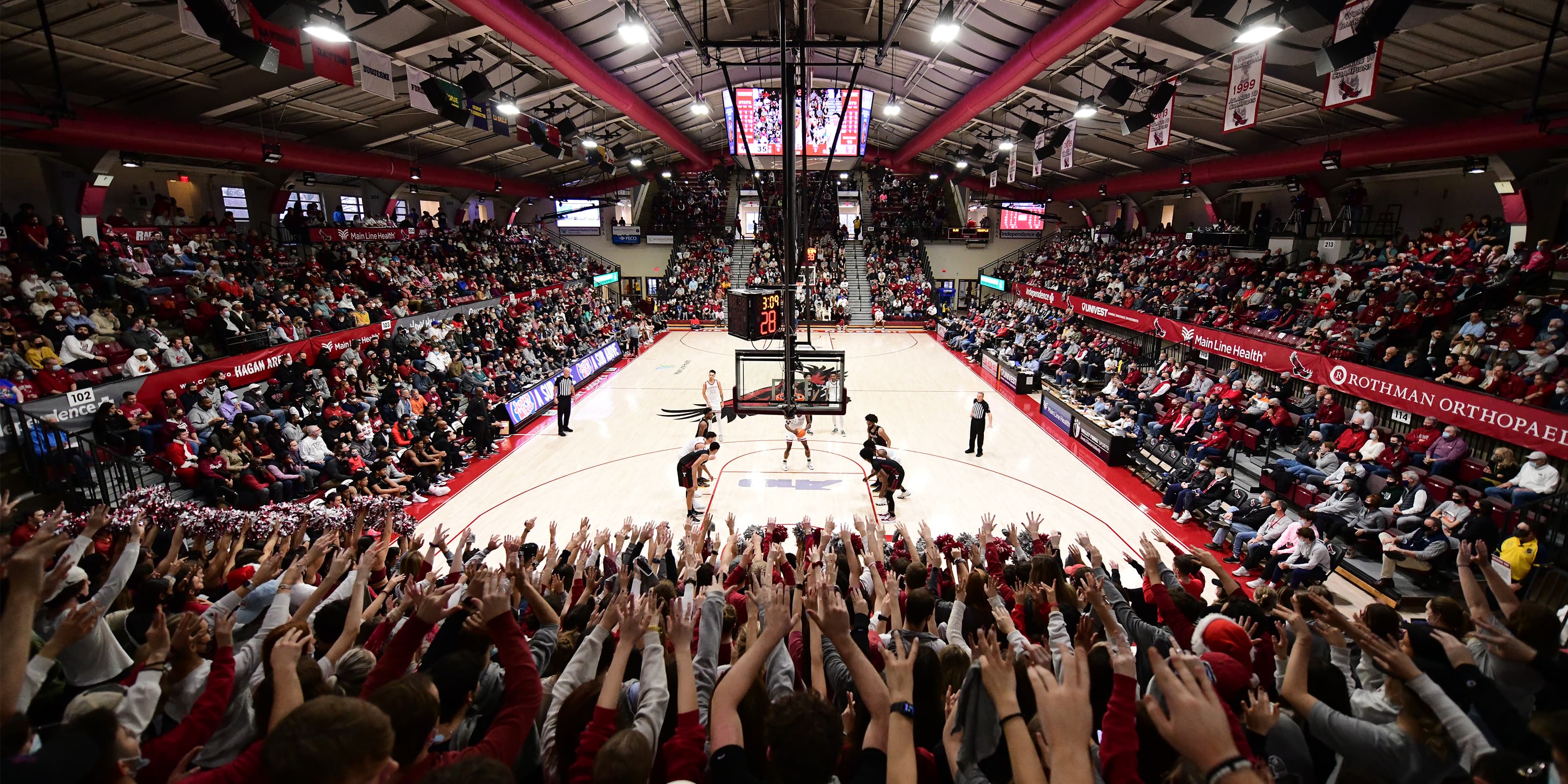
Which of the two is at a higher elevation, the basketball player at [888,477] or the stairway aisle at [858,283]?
the stairway aisle at [858,283]

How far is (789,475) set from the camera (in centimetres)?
1220

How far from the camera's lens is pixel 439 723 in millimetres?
2514

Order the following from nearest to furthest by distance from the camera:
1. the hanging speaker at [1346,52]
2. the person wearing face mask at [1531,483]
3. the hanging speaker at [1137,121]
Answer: the hanging speaker at [1346,52]
the person wearing face mask at [1531,483]
the hanging speaker at [1137,121]

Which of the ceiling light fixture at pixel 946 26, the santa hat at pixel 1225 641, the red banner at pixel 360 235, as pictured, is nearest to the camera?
the santa hat at pixel 1225 641

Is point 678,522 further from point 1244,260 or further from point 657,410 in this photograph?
point 1244,260

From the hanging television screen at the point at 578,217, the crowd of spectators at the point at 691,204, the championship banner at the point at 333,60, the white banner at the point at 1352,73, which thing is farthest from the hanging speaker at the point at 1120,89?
the crowd of spectators at the point at 691,204

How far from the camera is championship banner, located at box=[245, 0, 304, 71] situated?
7297mm

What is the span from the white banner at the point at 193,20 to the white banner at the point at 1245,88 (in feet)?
42.0

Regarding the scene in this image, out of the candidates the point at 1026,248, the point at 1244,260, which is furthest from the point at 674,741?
the point at 1026,248

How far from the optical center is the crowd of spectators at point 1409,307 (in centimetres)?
911

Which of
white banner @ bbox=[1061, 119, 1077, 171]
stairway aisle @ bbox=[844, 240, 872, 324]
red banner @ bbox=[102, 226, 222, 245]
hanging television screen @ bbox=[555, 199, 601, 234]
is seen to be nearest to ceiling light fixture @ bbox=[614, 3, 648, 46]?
white banner @ bbox=[1061, 119, 1077, 171]

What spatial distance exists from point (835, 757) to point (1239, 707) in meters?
2.35

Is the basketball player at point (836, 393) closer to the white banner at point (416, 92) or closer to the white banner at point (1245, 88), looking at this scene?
the white banner at point (1245, 88)

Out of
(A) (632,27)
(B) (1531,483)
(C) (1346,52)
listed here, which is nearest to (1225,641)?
(C) (1346,52)
